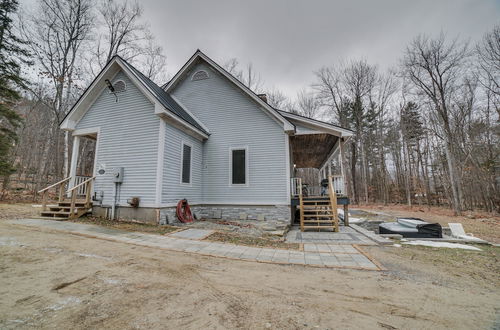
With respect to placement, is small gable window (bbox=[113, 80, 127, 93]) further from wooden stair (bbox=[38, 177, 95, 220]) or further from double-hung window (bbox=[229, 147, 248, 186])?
double-hung window (bbox=[229, 147, 248, 186])

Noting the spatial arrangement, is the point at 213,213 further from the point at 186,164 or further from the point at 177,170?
the point at 177,170

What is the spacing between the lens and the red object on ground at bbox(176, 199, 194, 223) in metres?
7.71

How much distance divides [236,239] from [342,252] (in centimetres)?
274

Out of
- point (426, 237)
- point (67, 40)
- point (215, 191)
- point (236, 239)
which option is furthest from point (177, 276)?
point (67, 40)

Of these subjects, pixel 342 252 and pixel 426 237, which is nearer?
pixel 342 252

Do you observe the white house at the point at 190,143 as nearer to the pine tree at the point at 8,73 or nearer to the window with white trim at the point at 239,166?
the window with white trim at the point at 239,166

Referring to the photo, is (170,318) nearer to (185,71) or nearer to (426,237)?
(426,237)

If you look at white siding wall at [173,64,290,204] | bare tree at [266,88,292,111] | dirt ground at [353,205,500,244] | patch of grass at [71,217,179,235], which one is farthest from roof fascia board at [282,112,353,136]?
bare tree at [266,88,292,111]

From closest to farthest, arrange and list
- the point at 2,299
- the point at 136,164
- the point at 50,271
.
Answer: the point at 2,299 → the point at 50,271 → the point at 136,164

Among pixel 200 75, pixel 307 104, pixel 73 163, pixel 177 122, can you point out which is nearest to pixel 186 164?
pixel 177 122

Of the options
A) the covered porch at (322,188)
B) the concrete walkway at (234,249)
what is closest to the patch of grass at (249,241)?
the concrete walkway at (234,249)

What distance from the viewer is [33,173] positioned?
862 inches

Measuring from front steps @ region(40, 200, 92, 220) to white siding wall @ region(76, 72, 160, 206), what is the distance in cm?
72

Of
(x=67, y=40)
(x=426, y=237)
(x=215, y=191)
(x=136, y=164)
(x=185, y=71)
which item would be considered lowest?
(x=426, y=237)
